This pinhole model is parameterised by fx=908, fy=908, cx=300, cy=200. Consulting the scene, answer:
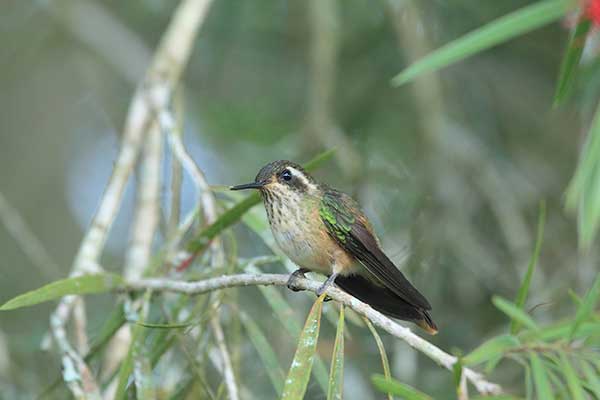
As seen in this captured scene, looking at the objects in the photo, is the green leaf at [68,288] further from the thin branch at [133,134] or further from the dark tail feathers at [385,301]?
the dark tail feathers at [385,301]

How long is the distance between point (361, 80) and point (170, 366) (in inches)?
117

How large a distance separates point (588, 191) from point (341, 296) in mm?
711

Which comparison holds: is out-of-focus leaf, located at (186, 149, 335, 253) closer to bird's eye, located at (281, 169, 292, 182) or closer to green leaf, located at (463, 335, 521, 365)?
bird's eye, located at (281, 169, 292, 182)

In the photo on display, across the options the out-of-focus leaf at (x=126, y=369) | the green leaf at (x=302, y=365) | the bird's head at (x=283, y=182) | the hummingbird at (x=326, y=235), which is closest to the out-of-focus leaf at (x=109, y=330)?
the out-of-focus leaf at (x=126, y=369)

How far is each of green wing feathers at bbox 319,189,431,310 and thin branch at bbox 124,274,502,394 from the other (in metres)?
0.27

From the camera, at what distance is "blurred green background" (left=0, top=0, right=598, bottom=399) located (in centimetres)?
426

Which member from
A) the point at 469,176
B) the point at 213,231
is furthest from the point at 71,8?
the point at 213,231

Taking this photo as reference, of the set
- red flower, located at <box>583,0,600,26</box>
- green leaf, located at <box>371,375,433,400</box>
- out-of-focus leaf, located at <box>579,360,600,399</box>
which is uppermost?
red flower, located at <box>583,0,600,26</box>

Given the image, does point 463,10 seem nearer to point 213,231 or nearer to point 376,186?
point 376,186

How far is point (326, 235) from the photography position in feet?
9.37

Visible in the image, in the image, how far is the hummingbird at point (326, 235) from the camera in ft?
8.96

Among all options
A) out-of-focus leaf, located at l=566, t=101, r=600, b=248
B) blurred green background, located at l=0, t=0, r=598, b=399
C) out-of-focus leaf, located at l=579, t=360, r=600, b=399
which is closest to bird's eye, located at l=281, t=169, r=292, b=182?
blurred green background, located at l=0, t=0, r=598, b=399

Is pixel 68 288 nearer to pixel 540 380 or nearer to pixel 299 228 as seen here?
pixel 299 228

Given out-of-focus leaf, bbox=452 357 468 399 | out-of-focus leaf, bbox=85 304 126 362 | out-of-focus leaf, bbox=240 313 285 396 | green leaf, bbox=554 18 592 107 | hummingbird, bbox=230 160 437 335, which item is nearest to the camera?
out-of-focus leaf, bbox=452 357 468 399
